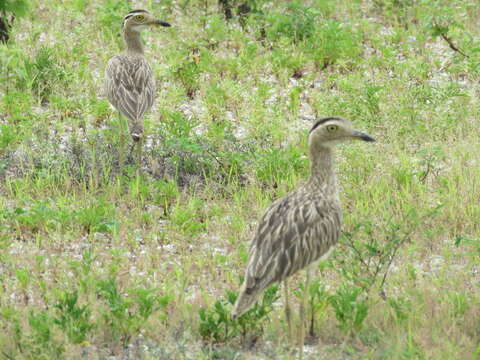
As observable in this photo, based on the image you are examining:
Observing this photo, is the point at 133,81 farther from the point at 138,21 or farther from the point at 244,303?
the point at 244,303

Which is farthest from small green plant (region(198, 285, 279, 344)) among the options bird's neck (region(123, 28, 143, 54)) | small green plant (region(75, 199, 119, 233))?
bird's neck (region(123, 28, 143, 54))

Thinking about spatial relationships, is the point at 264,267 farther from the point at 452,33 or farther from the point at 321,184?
the point at 452,33

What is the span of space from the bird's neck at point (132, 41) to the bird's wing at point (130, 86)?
0.28 m

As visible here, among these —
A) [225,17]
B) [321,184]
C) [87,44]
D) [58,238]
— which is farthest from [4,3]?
[225,17]

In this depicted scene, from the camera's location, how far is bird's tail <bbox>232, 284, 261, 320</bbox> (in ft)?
16.7

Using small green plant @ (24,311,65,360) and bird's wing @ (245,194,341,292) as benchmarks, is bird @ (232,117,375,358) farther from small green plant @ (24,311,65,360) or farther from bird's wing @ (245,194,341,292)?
small green plant @ (24,311,65,360)

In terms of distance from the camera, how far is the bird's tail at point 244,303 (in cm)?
508

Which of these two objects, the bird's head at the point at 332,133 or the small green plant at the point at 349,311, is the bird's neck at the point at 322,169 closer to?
the bird's head at the point at 332,133

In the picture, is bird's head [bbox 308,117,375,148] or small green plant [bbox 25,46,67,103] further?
small green plant [bbox 25,46,67,103]

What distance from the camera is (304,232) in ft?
17.9

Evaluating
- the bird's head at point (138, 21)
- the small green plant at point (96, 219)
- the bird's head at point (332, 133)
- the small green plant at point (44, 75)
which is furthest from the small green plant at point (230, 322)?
the small green plant at point (44, 75)

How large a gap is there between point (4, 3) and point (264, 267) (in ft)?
9.15

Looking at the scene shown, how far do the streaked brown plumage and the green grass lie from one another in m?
0.43

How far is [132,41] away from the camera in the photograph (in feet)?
30.9
